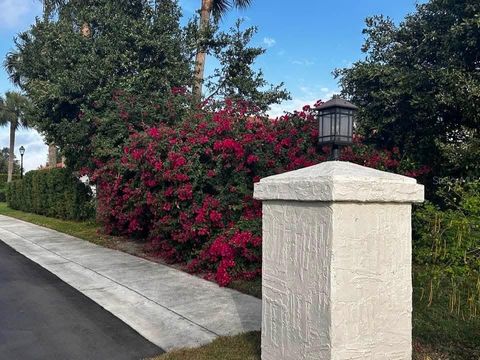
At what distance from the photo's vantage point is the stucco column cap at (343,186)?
3025 millimetres

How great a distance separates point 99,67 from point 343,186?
37.7 ft

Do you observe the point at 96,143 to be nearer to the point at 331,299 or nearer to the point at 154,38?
the point at 154,38

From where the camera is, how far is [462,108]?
7.80 metres

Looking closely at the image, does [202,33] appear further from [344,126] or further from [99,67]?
[344,126]

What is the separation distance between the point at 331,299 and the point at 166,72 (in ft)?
38.0

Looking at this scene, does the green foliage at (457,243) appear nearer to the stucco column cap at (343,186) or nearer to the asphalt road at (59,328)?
the stucco column cap at (343,186)

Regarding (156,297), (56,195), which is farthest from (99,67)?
(56,195)

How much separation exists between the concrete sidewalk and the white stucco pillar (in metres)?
1.92

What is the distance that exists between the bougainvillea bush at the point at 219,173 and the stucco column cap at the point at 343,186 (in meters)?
4.03

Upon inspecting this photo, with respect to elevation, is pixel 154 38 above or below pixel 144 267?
above

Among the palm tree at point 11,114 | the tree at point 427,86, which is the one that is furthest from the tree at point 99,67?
the palm tree at point 11,114

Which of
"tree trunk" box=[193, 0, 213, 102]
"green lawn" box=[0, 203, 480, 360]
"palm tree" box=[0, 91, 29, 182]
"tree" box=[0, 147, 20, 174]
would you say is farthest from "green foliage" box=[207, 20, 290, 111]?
"tree" box=[0, 147, 20, 174]

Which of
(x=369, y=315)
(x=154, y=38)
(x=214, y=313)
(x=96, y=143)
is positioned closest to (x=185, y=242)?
(x=214, y=313)

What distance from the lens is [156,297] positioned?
22.4 feet
